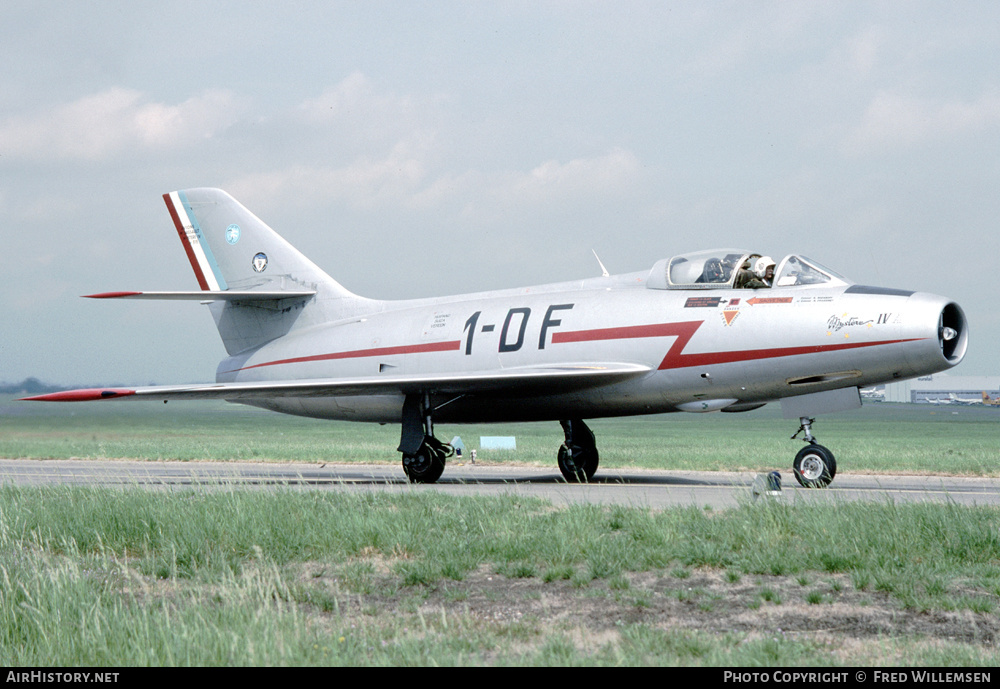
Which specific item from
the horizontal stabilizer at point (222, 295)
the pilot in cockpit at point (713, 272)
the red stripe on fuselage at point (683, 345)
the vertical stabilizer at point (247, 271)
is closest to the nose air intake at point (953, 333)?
the red stripe on fuselage at point (683, 345)

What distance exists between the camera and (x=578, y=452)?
697 inches

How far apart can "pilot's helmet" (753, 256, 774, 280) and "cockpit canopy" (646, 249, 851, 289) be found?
43 millimetres

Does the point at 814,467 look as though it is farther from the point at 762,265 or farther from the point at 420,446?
the point at 420,446

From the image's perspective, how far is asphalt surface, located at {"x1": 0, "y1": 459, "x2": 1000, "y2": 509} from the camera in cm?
1110

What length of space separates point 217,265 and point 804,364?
13.7 metres

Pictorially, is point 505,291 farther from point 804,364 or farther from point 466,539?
point 466,539

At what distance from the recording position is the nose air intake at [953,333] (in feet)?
42.6

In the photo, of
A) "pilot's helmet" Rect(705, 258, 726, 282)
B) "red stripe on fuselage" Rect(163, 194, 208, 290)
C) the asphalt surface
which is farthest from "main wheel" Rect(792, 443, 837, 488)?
"red stripe on fuselage" Rect(163, 194, 208, 290)

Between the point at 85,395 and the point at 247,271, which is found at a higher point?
the point at 247,271

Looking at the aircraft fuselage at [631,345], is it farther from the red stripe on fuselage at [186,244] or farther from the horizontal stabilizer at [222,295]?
the red stripe on fuselage at [186,244]

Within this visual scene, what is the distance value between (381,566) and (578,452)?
35.9 feet

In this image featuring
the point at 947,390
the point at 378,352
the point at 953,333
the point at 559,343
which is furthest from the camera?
the point at 947,390

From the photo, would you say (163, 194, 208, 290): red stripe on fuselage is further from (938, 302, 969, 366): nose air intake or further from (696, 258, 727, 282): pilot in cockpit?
(938, 302, 969, 366): nose air intake

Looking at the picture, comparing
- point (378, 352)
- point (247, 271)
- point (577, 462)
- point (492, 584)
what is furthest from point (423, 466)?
point (492, 584)
